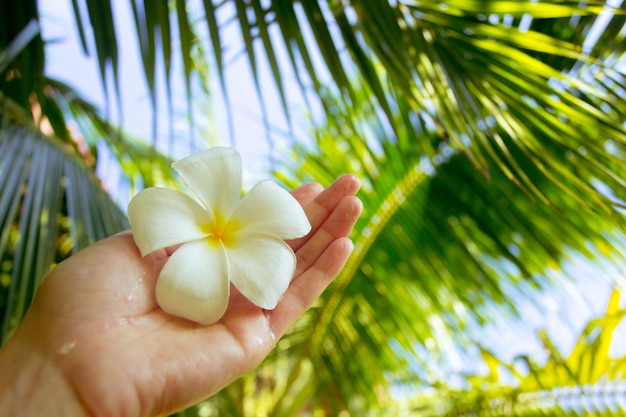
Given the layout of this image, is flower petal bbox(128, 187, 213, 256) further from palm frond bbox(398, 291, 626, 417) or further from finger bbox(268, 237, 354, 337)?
palm frond bbox(398, 291, 626, 417)

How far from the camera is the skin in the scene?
0.57m

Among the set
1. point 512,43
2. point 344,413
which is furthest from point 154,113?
point 344,413

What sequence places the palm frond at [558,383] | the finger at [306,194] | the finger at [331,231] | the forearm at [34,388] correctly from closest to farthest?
the forearm at [34,388] < the finger at [331,231] < the finger at [306,194] < the palm frond at [558,383]

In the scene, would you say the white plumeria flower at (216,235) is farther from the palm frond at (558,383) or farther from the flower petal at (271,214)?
the palm frond at (558,383)

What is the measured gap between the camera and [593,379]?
1.18 meters

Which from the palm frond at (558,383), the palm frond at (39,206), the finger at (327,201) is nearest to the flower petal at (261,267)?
the finger at (327,201)

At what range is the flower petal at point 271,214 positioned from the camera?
63 cm

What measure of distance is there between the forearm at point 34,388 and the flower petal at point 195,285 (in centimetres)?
11

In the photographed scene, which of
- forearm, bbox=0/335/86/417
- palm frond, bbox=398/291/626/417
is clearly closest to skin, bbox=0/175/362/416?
forearm, bbox=0/335/86/417

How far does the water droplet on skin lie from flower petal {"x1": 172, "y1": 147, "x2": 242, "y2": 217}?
0.58 feet

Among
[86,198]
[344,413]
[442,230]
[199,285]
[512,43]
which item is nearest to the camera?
[199,285]

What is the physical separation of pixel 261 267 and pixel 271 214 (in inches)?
A: 2.2

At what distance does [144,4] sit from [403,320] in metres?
0.88

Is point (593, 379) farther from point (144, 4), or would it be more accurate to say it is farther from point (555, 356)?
point (144, 4)
